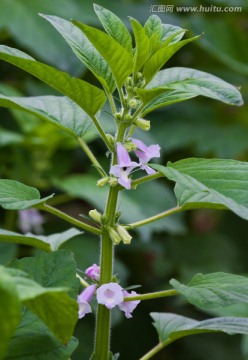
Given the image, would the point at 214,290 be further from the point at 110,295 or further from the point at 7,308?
the point at 7,308

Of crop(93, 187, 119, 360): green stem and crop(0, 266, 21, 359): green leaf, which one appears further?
crop(93, 187, 119, 360): green stem

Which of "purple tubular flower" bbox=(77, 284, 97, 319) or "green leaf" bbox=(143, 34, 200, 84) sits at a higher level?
"green leaf" bbox=(143, 34, 200, 84)

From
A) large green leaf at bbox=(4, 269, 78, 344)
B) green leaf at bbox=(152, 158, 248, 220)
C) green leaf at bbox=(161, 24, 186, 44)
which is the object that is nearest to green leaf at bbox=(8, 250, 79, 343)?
large green leaf at bbox=(4, 269, 78, 344)

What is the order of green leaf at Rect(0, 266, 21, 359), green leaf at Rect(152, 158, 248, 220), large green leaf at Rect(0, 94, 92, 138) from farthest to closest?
large green leaf at Rect(0, 94, 92, 138) → green leaf at Rect(152, 158, 248, 220) → green leaf at Rect(0, 266, 21, 359)

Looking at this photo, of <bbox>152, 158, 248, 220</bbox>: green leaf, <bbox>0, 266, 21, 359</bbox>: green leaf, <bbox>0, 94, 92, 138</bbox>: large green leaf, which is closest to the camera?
<bbox>0, 266, 21, 359</bbox>: green leaf

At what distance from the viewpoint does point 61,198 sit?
1625 millimetres

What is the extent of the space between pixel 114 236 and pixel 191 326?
0.37 feet

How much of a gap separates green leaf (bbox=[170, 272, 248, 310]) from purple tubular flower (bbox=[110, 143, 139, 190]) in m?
0.09

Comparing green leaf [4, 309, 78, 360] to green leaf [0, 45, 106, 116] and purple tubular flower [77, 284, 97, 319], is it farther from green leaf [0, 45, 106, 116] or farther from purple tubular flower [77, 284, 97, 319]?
green leaf [0, 45, 106, 116]

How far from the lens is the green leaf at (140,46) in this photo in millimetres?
645

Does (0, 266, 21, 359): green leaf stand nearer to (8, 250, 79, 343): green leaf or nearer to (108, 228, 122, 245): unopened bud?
(8, 250, 79, 343): green leaf

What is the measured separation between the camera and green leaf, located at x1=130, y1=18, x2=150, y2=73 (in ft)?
2.12

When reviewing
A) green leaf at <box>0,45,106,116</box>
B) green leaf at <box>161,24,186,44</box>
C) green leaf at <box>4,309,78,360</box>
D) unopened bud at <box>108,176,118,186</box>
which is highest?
green leaf at <box>161,24,186,44</box>

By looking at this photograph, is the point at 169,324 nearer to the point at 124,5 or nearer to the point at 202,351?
the point at 202,351
